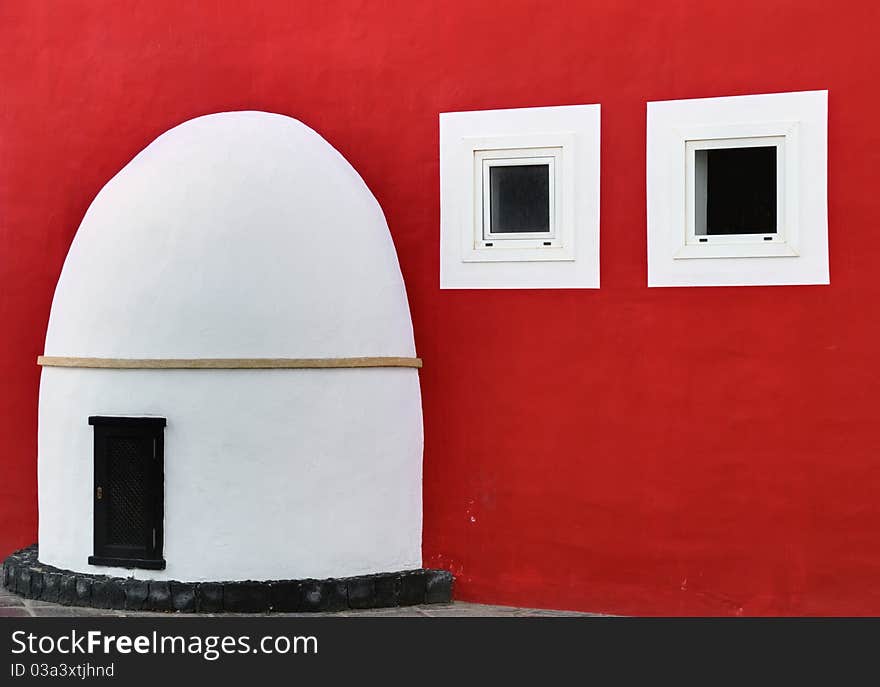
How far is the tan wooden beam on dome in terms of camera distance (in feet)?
28.6

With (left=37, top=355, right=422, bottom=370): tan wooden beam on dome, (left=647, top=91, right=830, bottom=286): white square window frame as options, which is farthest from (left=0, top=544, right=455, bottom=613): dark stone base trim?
(left=647, top=91, right=830, bottom=286): white square window frame

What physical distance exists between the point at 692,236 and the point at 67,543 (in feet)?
15.3

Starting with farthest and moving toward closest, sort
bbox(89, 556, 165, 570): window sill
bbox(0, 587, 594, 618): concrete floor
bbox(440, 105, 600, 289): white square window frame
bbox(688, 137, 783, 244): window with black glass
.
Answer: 1. bbox(440, 105, 600, 289): white square window frame
2. bbox(89, 556, 165, 570): window sill
3. bbox(0, 587, 594, 618): concrete floor
4. bbox(688, 137, 783, 244): window with black glass

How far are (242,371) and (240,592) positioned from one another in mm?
1418

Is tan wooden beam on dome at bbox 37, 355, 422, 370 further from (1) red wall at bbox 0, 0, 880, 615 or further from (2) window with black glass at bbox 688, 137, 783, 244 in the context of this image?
(2) window with black glass at bbox 688, 137, 783, 244

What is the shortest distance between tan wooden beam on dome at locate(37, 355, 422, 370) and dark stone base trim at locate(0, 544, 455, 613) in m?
1.39

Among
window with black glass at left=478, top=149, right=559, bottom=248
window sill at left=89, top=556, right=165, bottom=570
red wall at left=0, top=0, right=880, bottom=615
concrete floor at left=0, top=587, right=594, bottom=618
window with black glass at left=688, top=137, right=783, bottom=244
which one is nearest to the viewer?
red wall at left=0, top=0, right=880, bottom=615

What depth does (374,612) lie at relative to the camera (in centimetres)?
876

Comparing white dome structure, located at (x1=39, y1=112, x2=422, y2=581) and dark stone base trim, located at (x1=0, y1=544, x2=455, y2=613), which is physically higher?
white dome structure, located at (x1=39, y1=112, x2=422, y2=581)

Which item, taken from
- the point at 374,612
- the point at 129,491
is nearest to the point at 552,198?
the point at 374,612

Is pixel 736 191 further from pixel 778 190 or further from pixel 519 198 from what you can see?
pixel 519 198

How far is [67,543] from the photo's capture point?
9117 millimetres

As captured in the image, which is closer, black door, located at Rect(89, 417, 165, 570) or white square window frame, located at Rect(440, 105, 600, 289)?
black door, located at Rect(89, 417, 165, 570)
